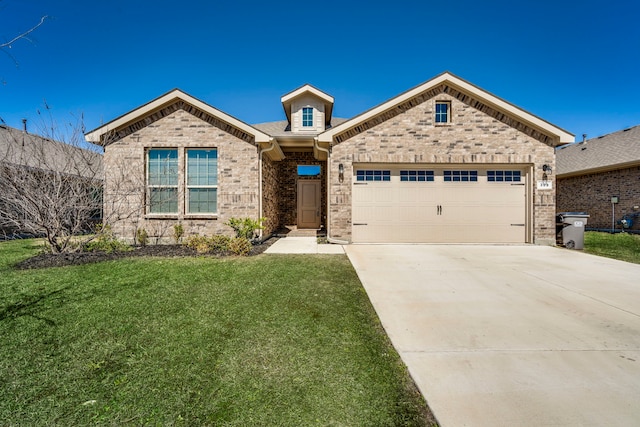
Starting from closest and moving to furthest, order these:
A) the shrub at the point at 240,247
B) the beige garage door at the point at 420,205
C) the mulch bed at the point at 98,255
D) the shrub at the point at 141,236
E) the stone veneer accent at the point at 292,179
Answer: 1. the mulch bed at the point at 98,255
2. the shrub at the point at 240,247
3. the shrub at the point at 141,236
4. the beige garage door at the point at 420,205
5. the stone veneer accent at the point at 292,179

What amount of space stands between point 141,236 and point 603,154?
868 inches

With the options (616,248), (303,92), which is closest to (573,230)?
(616,248)

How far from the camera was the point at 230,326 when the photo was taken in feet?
10.1

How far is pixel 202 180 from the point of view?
905 centimetres

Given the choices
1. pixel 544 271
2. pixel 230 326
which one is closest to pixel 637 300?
pixel 544 271

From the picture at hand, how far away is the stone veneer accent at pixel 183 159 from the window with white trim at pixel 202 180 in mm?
199

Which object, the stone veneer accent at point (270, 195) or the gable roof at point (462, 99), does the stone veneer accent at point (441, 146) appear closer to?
the gable roof at point (462, 99)

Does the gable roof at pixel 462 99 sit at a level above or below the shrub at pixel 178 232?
above

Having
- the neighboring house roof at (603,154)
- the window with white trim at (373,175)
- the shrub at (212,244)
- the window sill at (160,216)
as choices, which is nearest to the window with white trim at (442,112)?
the window with white trim at (373,175)

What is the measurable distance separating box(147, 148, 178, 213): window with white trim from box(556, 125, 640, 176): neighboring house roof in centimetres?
1933

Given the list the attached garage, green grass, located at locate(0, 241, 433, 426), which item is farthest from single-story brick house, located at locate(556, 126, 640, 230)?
green grass, located at locate(0, 241, 433, 426)

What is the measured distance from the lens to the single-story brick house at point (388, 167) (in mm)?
8867

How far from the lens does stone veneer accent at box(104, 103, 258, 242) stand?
349 inches

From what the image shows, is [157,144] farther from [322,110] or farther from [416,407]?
[416,407]
